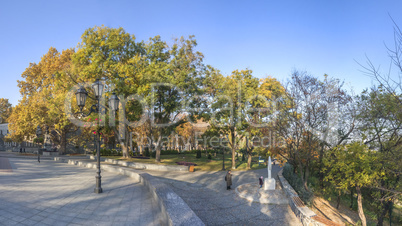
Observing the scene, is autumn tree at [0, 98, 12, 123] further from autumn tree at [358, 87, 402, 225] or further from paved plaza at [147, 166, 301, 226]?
autumn tree at [358, 87, 402, 225]

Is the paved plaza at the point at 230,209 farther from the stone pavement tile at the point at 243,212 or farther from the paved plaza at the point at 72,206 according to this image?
the paved plaza at the point at 72,206

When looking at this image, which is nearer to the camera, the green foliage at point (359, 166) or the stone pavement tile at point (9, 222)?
the stone pavement tile at point (9, 222)

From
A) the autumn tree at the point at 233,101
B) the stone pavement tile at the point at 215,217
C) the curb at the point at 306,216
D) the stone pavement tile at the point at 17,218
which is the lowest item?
the stone pavement tile at the point at 215,217

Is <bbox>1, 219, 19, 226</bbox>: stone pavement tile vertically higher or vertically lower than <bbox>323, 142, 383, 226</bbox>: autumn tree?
lower

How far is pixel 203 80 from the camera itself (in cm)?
2428

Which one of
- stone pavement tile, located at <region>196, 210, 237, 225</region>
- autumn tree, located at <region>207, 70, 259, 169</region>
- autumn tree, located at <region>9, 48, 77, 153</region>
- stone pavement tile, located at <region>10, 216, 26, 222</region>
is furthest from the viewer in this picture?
autumn tree, located at <region>9, 48, 77, 153</region>

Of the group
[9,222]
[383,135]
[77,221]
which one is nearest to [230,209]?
[77,221]

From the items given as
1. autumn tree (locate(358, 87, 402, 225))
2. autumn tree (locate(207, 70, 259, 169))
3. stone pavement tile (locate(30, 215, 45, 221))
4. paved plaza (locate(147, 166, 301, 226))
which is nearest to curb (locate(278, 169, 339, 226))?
paved plaza (locate(147, 166, 301, 226))

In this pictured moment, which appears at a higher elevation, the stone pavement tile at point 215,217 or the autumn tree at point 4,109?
the autumn tree at point 4,109

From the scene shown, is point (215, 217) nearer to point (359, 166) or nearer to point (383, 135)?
point (359, 166)

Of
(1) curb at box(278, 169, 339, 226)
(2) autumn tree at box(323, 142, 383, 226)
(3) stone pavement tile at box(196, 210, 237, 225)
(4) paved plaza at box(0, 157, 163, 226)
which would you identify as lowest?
(3) stone pavement tile at box(196, 210, 237, 225)

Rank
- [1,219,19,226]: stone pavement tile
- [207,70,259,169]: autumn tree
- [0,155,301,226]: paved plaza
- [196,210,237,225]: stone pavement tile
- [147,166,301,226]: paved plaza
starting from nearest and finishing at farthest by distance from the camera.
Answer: [1,219,19,226]: stone pavement tile < [0,155,301,226]: paved plaza < [196,210,237,225]: stone pavement tile < [147,166,301,226]: paved plaza < [207,70,259,169]: autumn tree

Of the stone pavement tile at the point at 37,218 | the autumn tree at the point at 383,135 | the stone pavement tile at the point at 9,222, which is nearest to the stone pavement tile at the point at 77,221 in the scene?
the stone pavement tile at the point at 37,218

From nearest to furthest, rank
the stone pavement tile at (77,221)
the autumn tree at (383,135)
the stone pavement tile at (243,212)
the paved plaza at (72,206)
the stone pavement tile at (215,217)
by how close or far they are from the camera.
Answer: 1. the stone pavement tile at (77,221)
2. the paved plaza at (72,206)
3. the stone pavement tile at (215,217)
4. the stone pavement tile at (243,212)
5. the autumn tree at (383,135)
